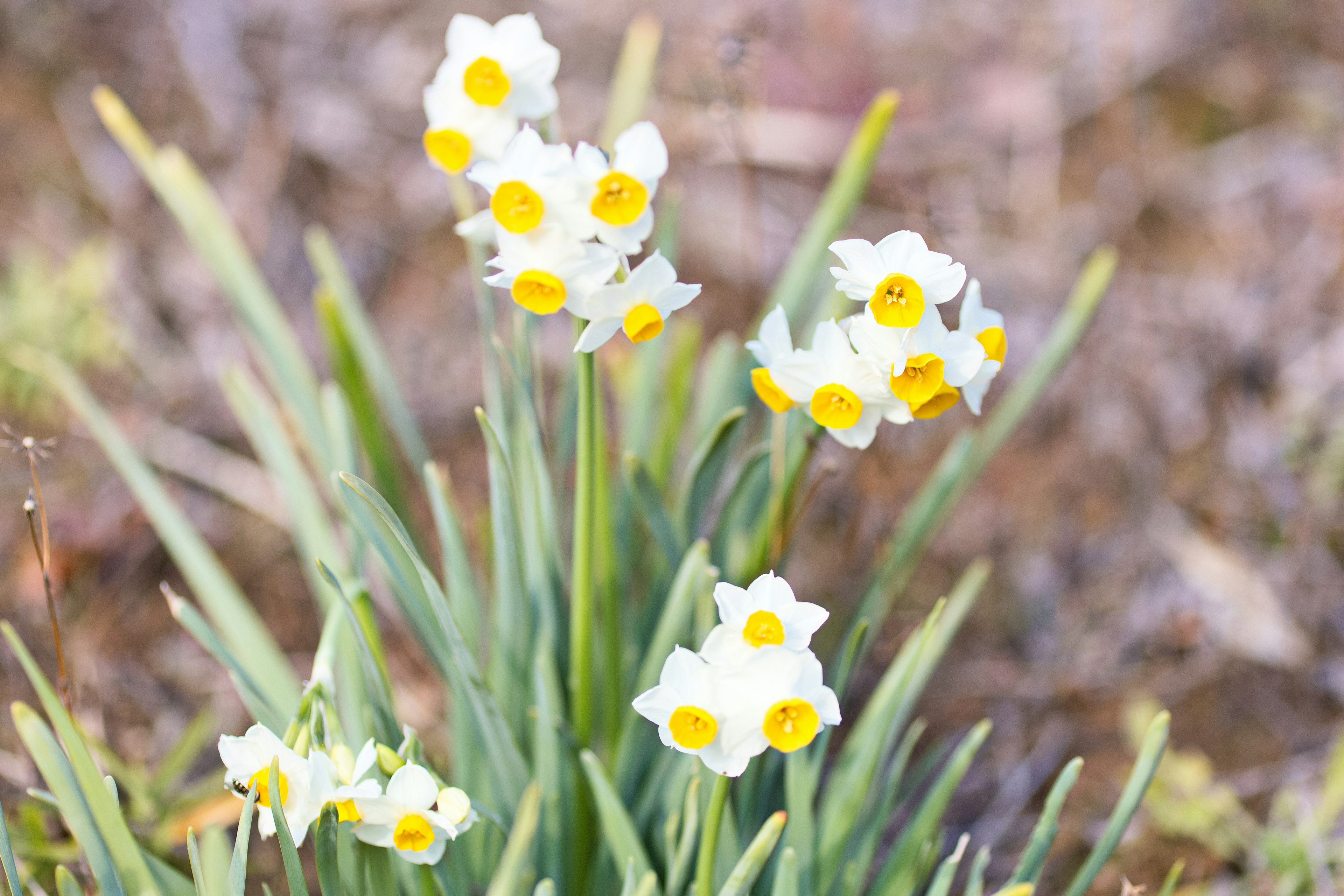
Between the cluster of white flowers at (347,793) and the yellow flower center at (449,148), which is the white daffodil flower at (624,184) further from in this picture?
the cluster of white flowers at (347,793)

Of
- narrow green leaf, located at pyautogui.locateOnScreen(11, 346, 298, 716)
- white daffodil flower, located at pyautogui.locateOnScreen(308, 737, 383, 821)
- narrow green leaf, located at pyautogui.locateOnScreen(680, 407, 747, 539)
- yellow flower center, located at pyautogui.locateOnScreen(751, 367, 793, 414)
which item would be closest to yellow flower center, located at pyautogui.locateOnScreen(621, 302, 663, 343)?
yellow flower center, located at pyautogui.locateOnScreen(751, 367, 793, 414)

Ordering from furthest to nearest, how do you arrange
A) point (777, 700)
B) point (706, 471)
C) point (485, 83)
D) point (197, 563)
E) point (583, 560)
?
point (197, 563), point (706, 471), point (583, 560), point (485, 83), point (777, 700)

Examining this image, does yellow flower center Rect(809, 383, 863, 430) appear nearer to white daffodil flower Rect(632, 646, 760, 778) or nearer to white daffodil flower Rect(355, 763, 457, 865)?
white daffodil flower Rect(632, 646, 760, 778)

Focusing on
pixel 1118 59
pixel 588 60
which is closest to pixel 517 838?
pixel 588 60

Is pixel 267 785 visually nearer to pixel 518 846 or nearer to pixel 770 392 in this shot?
pixel 518 846

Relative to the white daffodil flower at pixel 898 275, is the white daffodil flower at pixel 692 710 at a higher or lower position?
lower

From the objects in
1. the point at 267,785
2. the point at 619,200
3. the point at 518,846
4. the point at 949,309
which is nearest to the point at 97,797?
the point at 267,785

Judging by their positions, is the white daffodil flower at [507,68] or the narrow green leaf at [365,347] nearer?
the white daffodil flower at [507,68]

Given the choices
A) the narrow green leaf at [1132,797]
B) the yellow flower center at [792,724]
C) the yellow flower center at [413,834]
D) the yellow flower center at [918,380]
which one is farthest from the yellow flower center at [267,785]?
the narrow green leaf at [1132,797]
